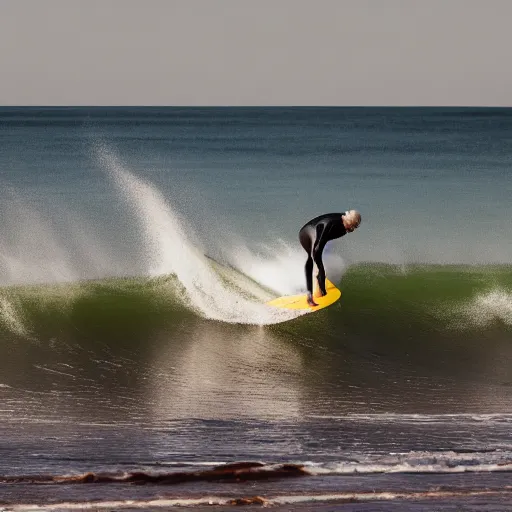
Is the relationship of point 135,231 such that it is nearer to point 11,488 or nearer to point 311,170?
point 11,488

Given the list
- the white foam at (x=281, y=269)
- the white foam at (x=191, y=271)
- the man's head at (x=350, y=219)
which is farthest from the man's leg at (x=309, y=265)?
the white foam at (x=281, y=269)

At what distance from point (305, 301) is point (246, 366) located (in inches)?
63.4

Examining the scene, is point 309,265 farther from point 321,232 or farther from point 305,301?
point 321,232

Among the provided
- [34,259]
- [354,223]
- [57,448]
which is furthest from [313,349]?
[34,259]

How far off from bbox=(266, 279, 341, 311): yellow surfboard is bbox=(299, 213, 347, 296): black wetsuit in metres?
0.13

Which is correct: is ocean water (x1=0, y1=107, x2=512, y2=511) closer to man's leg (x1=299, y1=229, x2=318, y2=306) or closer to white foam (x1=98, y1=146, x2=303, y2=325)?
white foam (x1=98, y1=146, x2=303, y2=325)

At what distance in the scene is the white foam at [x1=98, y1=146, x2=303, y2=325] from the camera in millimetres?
12688

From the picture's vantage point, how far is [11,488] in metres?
7.45

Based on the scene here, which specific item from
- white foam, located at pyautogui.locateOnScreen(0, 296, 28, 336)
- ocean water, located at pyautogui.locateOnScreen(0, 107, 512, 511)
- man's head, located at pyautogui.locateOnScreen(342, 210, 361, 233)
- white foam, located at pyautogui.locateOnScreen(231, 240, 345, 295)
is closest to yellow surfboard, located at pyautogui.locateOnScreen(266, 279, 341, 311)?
ocean water, located at pyautogui.locateOnScreen(0, 107, 512, 511)

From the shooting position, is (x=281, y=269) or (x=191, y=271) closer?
(x=191, y=271)

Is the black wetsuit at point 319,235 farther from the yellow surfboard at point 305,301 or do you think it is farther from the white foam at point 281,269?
the white foam at point 281,269

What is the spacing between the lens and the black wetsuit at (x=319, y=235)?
38.9 feet

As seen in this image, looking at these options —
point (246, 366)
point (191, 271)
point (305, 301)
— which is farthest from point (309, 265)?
point (191, 271)

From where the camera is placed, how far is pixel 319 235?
39.1ft
